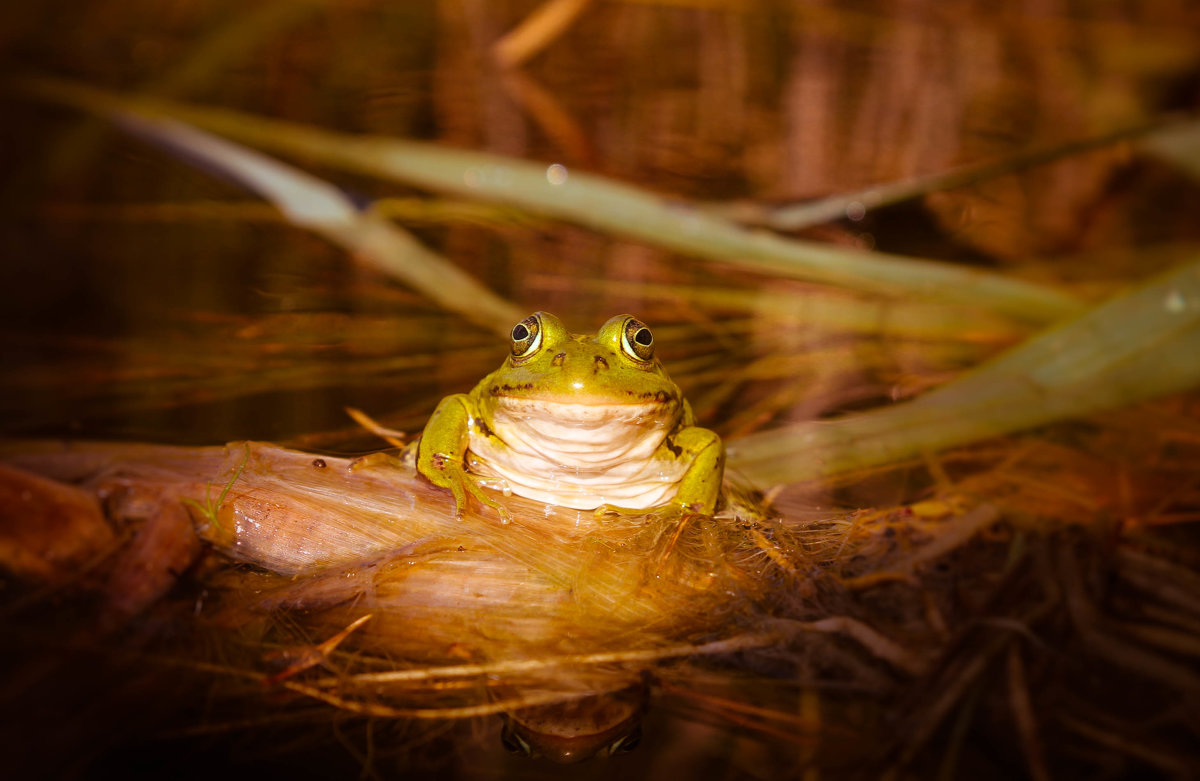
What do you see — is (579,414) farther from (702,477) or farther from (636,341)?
(702,477)

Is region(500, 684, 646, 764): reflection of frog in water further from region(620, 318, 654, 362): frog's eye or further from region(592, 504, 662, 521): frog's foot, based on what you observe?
region(620, 318, 654, 362): frog's eye

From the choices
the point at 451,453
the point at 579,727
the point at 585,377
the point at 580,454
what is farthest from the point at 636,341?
the point at 579,727

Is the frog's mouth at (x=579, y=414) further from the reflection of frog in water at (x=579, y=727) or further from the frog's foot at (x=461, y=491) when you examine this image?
the reflection of frog in water at (x=579, y=727)

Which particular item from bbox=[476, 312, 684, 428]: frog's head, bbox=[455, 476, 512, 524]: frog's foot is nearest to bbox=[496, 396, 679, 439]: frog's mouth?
bbox=[476, 312, 684, 428]: frog's head

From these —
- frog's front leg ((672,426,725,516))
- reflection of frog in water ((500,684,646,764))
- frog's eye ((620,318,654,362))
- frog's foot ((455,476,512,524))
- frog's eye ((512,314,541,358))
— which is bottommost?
reflection of frog in water ((500,684,646,764))

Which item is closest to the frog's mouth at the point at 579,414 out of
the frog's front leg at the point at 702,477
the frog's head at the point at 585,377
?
Answer: the frog's head at the point at 585,377

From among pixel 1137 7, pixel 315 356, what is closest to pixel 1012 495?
pixel 315 356

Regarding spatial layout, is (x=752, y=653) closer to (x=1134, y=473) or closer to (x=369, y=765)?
(x=369, y=765)
